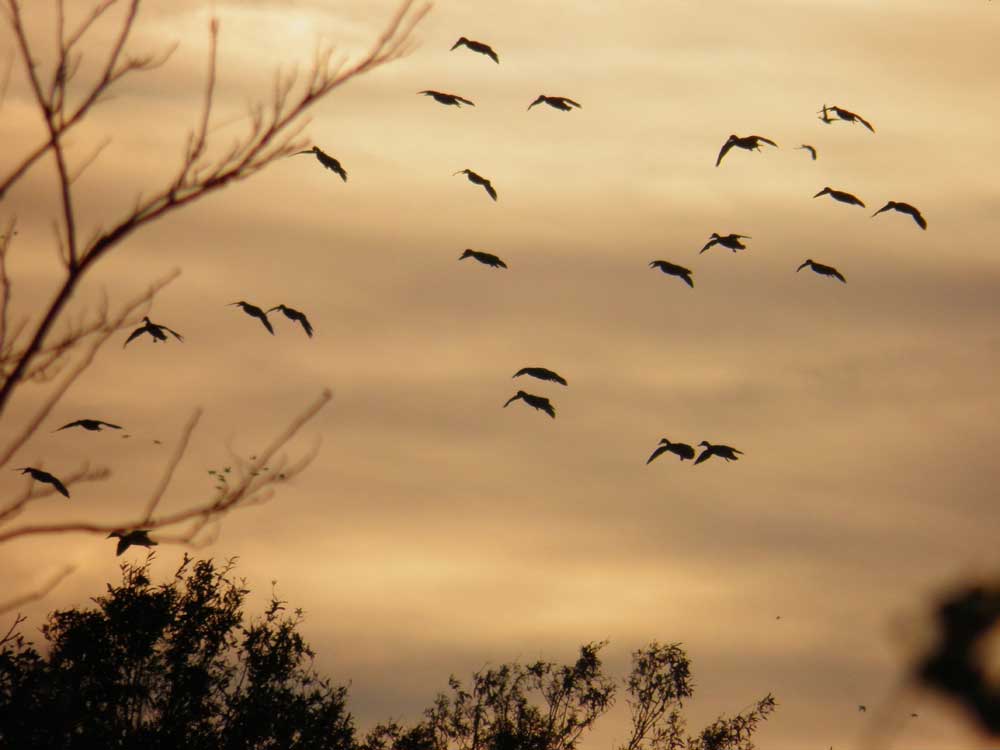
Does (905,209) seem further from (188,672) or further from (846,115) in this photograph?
(188,672)

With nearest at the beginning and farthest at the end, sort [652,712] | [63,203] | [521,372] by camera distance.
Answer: [63,203]
[521,372]
[652,712]

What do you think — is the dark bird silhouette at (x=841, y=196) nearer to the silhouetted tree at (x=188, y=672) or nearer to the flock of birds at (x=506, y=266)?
the flock of birds at (x=506, y=266)

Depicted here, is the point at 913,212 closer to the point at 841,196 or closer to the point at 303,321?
the point at 841,196

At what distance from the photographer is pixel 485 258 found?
2414cm

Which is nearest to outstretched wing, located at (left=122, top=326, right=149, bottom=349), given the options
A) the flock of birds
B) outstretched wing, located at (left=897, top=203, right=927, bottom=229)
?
the flock of birds

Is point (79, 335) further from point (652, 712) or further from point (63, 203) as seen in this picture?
point (652, 712)

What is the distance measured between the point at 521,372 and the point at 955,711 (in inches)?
864

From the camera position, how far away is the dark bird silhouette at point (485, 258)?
23.7 m

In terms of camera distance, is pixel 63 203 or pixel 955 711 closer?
pixel 955 711

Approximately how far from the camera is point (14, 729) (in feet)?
81.2

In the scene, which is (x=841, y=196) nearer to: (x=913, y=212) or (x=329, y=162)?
(x=913, y=212)

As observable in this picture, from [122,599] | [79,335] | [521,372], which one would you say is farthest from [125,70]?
[122,599]

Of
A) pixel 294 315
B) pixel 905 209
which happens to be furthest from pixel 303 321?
pixel 905 209

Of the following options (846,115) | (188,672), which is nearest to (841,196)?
(846,115)
